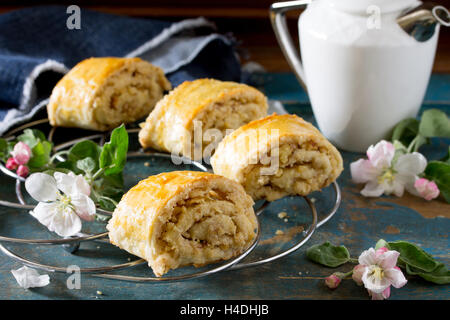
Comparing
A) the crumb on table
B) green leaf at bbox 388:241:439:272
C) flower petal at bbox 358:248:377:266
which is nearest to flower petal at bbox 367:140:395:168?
the crumb on table

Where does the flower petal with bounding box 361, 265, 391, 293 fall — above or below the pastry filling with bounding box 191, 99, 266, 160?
below

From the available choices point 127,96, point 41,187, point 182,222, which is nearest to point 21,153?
point 41,187

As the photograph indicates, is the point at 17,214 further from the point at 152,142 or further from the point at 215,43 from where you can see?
the point at 215,43

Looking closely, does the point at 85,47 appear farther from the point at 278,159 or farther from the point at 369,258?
the point at 369,258

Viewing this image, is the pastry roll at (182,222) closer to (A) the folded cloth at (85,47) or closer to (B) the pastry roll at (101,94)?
(B) the pastry roll at (101,94)

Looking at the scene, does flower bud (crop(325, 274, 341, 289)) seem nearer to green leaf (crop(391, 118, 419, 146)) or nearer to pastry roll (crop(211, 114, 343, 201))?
pastry roll (crop(211, 114, 343, 201))

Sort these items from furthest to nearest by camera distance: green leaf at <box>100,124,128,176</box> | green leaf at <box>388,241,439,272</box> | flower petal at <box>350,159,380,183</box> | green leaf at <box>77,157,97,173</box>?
flower petal at <box>350,159,380,183</box>
green leaf at <box>77,157,97,173</box>
green leaf at <box>100,124,128,176</box>
green leaf at <box>388,241,439,272</box>

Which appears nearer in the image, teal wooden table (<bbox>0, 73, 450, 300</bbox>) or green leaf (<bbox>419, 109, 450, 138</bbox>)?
teal wooden table (<bbox>0, 73, 450, 300</bbox>)

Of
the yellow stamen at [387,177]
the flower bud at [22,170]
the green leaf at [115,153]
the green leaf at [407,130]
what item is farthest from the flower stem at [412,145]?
the flower bud at [22,170]
